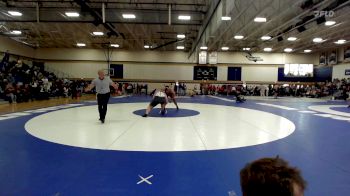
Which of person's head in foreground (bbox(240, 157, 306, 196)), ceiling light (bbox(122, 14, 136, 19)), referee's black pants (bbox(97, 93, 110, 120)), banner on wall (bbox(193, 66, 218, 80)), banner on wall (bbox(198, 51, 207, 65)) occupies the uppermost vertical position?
ceiling light (bbox(122, 14, 136, 19))

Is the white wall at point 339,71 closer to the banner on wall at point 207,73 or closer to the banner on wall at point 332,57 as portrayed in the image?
the banner on wall at point 332,57

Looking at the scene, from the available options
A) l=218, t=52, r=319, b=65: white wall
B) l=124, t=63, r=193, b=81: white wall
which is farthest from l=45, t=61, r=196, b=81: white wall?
l=218, t=52, r=319, b=65: white wall

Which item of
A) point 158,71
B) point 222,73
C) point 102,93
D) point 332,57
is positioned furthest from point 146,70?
point 102,93

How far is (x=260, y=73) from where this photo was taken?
1351 inches

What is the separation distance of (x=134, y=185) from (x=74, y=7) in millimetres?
15525

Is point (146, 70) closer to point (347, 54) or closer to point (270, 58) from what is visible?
point (270, 58)

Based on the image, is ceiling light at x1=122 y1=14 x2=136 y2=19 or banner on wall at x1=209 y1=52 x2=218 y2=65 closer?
ceiling light at x1=122 y1=14 x2=136 y2=19

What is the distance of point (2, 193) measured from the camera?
2.94 metres

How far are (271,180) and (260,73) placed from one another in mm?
35325

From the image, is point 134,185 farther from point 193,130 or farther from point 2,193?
point 193,130

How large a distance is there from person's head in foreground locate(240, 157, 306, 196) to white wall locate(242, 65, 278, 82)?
114 ft

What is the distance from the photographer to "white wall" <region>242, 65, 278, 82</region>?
1346 inches

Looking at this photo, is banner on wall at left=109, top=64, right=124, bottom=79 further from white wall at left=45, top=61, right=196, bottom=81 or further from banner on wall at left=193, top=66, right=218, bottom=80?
banner on wall at left=193, top=66, right=218, bottom=80

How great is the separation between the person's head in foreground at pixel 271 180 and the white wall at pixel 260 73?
34654mm
